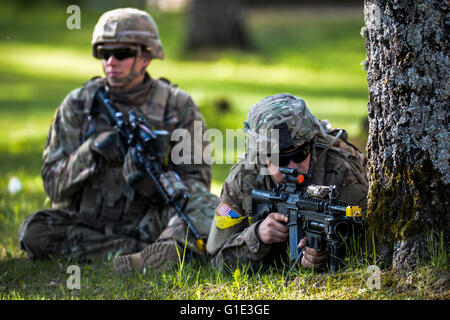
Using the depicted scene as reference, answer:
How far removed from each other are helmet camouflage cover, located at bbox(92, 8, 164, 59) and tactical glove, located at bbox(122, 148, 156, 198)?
0.97m

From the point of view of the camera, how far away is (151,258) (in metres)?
5.36

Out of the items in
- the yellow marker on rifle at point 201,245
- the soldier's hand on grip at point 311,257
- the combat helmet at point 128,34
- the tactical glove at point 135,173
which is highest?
the combat helmet at point 128,34

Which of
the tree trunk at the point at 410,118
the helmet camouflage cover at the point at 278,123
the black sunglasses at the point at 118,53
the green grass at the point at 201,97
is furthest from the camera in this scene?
the black sunglasses at the point at 118,53

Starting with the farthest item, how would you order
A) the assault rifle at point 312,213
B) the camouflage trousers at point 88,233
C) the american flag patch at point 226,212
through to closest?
the camouflage trousers at point 88,233
the american flag patch at point 226,212
the assault rifle at point 312,213

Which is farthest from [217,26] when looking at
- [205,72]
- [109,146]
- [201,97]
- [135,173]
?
[135,173]

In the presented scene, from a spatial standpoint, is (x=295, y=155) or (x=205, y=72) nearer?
(x=295, y=155)

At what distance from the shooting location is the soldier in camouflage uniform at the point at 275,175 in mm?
4355

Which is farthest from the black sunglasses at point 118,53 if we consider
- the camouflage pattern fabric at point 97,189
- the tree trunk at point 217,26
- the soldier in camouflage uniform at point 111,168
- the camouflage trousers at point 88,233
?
the tree trunk at point 217,26

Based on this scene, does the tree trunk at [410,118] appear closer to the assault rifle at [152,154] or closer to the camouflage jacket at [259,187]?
the camouflage jacket at [259,187]

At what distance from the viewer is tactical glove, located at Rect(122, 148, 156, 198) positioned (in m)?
5.75

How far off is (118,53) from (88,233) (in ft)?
4.88

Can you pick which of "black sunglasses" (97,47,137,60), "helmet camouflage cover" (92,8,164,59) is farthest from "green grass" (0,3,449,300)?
"helmet camouflage cover" (92,8,164,59)

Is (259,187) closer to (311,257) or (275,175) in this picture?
(275,175)
